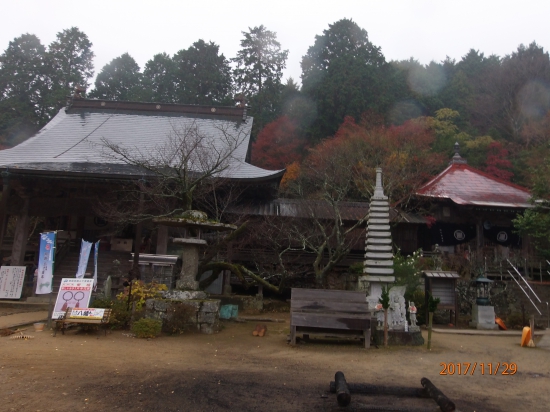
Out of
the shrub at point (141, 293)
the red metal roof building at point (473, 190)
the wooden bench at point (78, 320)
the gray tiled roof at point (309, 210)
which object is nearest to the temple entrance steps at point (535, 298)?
the red metal roof building at point (473, 190)

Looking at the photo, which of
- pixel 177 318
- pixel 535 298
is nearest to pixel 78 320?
pixel 177 318

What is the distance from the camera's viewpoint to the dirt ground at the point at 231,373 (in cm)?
477

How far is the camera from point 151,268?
1450 centimetres

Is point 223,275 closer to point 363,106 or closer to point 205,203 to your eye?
point 205,203

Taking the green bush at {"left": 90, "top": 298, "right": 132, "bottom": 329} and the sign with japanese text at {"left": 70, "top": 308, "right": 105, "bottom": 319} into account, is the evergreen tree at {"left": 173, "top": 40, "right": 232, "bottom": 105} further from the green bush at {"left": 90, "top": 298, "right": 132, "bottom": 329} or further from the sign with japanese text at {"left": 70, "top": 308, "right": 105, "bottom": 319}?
the sign with japanese text at {"left": 70, "top": 308, "right": 105, "bottom": 319}

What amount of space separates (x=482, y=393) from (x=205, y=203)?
11.8 meters

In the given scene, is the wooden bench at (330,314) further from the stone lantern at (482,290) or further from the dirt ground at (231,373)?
the stone lantern at (482,290)

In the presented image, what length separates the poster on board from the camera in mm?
9805

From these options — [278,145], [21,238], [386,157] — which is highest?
[278,145]

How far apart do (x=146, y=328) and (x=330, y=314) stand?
13.1 feet

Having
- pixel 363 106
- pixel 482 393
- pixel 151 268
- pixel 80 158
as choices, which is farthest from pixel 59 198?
pixel 363 106

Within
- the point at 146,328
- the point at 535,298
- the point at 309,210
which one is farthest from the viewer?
the point at 309,210

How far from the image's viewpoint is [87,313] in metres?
9.21
